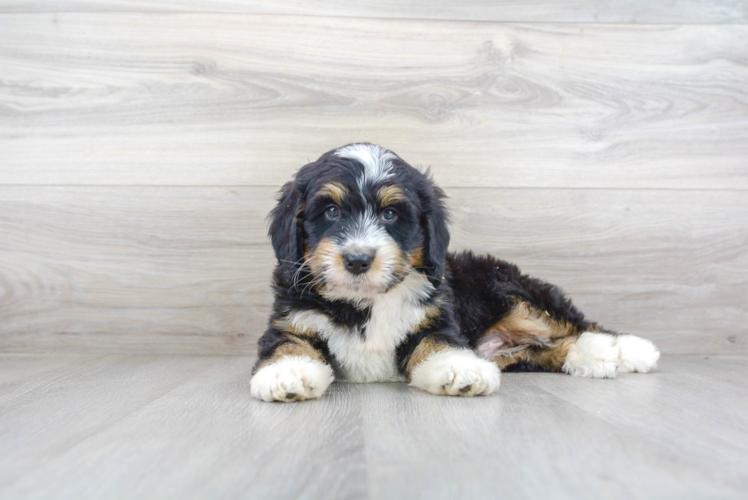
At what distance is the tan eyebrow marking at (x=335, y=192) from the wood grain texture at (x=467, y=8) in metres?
1.53

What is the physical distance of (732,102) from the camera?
3547mm

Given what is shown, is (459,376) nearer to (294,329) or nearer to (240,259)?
(294,329)

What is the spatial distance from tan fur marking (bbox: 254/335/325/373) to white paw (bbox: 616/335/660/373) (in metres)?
1.43

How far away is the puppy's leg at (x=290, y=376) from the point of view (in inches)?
83.0

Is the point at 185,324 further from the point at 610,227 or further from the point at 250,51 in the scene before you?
the point at 610,227

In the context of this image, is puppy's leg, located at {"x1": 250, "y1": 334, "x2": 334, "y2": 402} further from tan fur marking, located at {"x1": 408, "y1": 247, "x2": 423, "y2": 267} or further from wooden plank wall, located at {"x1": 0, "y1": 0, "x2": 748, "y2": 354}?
wooden plank wall, located at {"x1": 0, "y1": 0, "x2": 748, "y2": 354}

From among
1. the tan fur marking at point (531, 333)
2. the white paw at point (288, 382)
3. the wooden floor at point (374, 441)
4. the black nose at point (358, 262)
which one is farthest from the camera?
the tan fur marking at point (531, 333)

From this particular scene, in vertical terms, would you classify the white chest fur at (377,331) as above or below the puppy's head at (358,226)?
below

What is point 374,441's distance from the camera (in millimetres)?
1647

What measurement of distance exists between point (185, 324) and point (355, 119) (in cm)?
152

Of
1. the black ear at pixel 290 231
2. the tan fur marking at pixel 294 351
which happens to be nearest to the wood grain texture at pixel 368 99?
the black ear at pixel 290 231

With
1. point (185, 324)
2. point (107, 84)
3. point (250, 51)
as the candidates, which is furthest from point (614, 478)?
point (107, 84)

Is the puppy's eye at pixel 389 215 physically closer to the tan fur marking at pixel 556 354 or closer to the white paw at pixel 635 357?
the tan fur marking at pixel 556 354

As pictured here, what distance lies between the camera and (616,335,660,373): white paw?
2.83m
